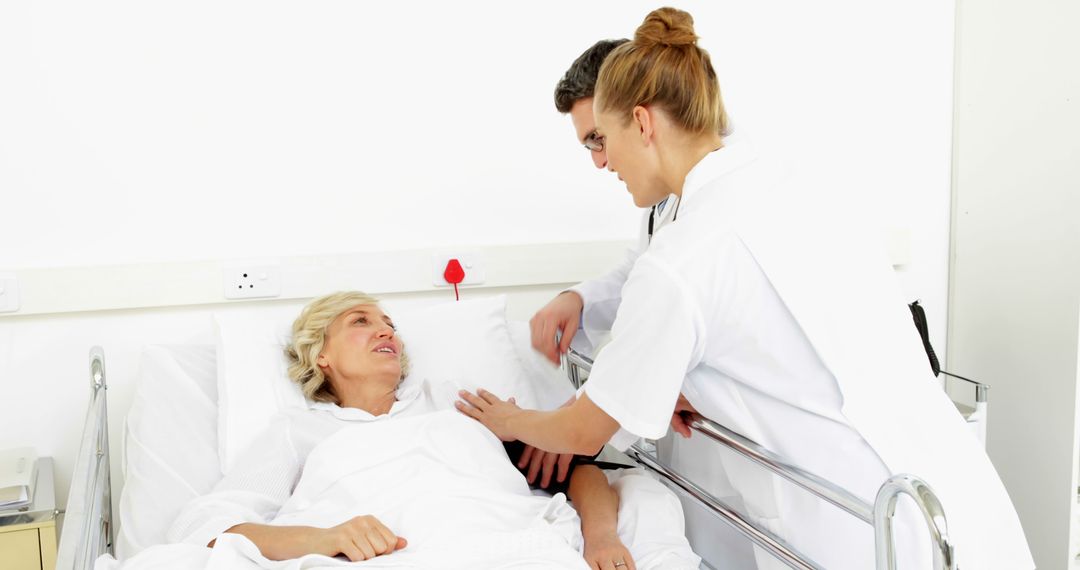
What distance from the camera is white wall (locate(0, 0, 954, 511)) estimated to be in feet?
7.54

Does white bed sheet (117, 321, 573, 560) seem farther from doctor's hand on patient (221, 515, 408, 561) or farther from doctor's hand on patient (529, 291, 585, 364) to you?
doctor's hand on patient (221, 515, 408, 561)

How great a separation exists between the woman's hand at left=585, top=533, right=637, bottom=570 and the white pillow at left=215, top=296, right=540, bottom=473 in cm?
60

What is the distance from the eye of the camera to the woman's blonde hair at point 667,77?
1.49 m

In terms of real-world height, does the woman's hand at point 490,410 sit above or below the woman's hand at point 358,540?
above

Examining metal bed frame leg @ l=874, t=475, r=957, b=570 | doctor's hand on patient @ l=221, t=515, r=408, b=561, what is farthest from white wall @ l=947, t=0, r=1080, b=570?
doctor's hand on patient @ l=221, t=515, r=408, b=561

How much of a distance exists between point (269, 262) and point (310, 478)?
33.3 inches

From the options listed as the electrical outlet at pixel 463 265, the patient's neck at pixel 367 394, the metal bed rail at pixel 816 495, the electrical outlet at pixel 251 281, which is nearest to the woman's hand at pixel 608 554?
the metal bed rail at pixel 816 495

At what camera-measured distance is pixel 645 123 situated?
153 cm

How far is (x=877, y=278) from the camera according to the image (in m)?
1.43

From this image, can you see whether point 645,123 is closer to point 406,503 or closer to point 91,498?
point 406,503

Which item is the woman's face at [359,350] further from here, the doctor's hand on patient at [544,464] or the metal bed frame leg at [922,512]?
the metal bed frame leg at [922,512]

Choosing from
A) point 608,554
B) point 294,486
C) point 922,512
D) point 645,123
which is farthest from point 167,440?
point 922,512

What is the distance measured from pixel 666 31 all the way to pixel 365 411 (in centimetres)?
106

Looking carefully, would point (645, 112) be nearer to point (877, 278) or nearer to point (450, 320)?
point (877, 278)
